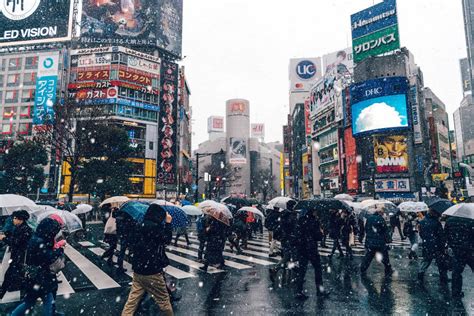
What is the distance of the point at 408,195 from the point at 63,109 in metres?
35.1

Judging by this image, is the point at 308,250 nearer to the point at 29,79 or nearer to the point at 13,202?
the point at 13,202

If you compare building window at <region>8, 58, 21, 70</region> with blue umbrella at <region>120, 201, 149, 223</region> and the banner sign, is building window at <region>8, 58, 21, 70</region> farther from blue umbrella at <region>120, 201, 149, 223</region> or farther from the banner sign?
blue umbrella at <region>120, 201, 149, 223</region>

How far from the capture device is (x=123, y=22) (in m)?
51.5

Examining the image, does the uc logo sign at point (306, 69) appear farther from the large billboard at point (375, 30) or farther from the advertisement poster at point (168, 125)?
the advertisement poster at point (168, 125)

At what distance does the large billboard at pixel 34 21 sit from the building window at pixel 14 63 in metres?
4.87

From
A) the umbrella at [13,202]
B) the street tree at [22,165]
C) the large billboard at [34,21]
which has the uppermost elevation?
the large billboard at [34,21]

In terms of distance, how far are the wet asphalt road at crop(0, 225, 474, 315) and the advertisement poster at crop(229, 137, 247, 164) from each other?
3960 inches

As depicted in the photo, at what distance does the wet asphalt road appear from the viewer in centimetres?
555

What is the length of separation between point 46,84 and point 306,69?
215 feet

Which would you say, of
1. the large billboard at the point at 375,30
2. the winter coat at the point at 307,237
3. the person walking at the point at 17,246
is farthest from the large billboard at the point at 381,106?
the person walking at the point at 17,246

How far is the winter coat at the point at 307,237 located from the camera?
6445 millimetres

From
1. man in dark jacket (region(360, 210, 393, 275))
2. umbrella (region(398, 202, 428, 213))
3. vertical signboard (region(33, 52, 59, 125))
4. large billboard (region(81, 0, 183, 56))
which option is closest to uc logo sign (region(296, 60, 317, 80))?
large billboard (region(81, 0, 183, 56))

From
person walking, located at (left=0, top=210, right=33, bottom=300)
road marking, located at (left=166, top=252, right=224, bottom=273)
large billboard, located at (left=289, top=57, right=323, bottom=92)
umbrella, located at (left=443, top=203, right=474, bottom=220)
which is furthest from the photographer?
large billboard, located at (left=289, top=57, right=323, bottom=92)

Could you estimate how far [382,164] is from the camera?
3844 centimetres
